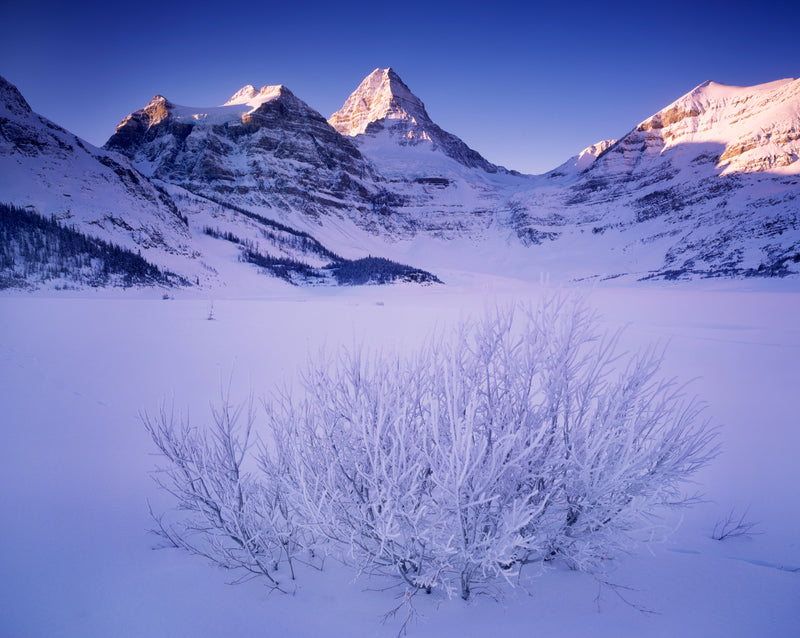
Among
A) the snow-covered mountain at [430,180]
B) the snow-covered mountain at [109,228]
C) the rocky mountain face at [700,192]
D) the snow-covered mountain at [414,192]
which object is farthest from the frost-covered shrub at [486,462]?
the snow-covered mountain at [430,180]

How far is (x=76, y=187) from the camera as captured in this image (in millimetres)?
50188

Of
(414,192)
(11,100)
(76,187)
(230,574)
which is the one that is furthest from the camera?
(414,192)

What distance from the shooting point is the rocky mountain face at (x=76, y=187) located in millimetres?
45406

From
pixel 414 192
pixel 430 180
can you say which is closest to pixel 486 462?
pixel 414 192

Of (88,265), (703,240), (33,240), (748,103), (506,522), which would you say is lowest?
(506,522)

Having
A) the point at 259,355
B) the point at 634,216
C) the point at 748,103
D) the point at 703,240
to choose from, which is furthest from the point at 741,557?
the point at 748,103

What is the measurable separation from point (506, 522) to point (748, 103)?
504 feet

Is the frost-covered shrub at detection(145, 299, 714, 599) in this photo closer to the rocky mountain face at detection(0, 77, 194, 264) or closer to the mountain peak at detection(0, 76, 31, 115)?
the rocky mountain face at detection(0, 77, 194, 264)

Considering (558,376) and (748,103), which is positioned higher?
(748,103)

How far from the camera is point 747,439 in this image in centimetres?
808

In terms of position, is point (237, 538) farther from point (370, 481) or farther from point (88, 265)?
point (88, 265)

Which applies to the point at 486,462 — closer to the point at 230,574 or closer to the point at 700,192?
the point at 230,574

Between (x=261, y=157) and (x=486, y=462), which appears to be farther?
(x=261, y=157)

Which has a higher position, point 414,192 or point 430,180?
point 430,180
